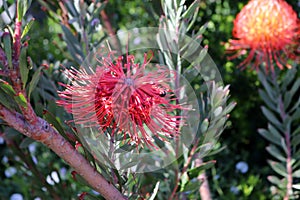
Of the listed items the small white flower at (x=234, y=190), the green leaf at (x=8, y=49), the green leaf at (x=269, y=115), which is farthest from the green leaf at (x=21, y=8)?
the small white flower at (x=234, y=190)

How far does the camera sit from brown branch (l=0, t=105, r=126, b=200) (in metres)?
0.65

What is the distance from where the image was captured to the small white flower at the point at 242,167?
1931 millimetres

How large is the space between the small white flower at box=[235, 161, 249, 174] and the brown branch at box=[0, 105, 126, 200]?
1.27 meters

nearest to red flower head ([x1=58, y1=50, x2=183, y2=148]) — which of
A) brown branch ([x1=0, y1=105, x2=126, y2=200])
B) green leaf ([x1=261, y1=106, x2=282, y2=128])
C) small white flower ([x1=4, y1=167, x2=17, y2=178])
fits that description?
brown branch ([x1=0, y1=105, x2=126, y2=200])

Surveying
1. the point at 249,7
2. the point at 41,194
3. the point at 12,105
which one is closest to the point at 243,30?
the point at 249,7

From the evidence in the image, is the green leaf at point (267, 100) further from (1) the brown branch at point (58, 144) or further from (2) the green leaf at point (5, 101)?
(2) the green leaf at point (5, 101)

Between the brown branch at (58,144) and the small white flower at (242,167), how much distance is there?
1.27 m

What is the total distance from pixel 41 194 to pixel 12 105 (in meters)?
0.61

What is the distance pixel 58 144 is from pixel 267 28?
3.38 ft

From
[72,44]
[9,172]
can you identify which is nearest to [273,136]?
[72,44]

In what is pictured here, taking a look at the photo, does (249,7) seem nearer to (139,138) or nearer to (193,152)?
(193,152)

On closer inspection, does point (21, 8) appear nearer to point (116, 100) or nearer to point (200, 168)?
point (116, 100)

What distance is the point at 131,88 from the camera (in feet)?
2.44

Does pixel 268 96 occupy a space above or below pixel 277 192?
above
